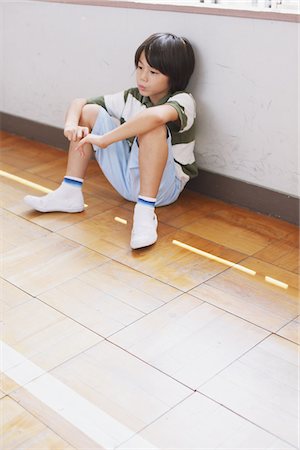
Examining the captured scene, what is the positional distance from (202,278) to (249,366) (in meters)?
0.39

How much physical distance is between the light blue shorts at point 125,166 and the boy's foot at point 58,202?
134mm

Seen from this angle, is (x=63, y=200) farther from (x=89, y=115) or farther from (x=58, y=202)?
(x=89, y=115)

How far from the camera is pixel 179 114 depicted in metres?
2.03

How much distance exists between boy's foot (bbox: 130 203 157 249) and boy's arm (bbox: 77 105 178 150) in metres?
0.22

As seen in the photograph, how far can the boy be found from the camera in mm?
1974

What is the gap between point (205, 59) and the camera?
2127 mm

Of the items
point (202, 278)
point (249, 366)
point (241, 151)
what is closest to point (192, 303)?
point (202, 278)

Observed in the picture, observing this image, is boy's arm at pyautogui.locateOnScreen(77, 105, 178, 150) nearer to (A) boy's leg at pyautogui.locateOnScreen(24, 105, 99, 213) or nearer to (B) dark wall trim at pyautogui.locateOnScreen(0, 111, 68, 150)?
(A) boy's leg at pyautogui.locateOnScreen(24, 105, 99, 213)

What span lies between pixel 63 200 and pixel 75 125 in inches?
9.6

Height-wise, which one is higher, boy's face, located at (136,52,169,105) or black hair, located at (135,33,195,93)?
black hair, located at (135,33,195,93)

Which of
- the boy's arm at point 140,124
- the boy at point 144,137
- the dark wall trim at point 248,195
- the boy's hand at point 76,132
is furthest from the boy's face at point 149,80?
the dark wall trim at point 248,195

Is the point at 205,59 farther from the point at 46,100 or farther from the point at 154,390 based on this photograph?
the point at 154,390

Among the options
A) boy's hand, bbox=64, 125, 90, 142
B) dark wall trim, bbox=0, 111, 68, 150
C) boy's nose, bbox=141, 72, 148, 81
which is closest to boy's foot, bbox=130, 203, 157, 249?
boy's hand, bbox=64, 125, 90, 142

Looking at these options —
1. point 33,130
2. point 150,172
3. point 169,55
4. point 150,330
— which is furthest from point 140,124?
point 33,130
